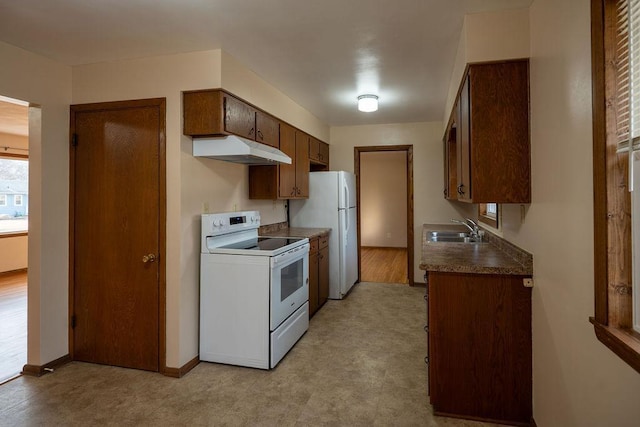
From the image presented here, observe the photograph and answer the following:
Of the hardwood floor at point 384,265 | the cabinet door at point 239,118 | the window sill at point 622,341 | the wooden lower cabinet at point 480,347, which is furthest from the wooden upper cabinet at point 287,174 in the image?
the window sill at point 622,341

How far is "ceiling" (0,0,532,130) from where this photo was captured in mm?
2023

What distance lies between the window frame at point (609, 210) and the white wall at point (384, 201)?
7581 millimetres

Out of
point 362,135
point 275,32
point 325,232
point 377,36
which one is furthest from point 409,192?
point 275,32

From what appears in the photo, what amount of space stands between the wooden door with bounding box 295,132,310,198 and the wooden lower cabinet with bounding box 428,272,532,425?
94.6 inches

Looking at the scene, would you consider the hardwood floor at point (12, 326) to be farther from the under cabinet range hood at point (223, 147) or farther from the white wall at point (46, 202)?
Answer: the under cabinet range hood at point (223, 147)

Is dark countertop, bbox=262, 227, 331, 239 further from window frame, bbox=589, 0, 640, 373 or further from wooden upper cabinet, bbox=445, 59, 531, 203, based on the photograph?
window frame, bbox=589, 0, 640, 373

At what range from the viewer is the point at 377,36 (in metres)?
2.42

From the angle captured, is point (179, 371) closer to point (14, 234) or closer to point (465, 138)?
point (465, 138)

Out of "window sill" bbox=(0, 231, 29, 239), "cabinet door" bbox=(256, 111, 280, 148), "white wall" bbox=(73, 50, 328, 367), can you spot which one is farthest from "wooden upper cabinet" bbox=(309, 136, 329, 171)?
"window sill" bbox=(0, 231, 29, 239)

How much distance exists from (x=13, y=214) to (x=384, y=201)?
7717 millimetres

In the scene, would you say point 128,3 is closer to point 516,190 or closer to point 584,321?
point 516,190

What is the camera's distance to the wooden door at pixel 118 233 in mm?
2686

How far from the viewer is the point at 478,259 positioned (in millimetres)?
2211

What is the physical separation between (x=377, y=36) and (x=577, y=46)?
4.39ft
